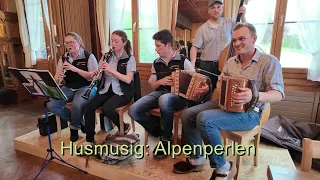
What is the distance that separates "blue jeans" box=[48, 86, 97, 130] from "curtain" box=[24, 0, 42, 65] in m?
2.14

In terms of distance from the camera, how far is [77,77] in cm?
216

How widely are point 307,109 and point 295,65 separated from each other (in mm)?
489

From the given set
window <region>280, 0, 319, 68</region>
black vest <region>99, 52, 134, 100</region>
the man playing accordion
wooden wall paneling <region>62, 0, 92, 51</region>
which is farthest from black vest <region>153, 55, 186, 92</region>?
wooden wall paneling <region>62, 0, 92, 51</region>

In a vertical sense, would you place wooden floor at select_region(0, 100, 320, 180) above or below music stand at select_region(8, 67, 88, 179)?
below

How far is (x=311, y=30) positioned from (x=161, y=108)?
69.2 inches

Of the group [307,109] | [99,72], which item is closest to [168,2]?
[99,72]

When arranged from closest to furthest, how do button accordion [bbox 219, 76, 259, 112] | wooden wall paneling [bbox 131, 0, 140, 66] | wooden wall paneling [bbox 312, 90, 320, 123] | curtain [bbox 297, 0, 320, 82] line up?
button accordion [bbox 219, 76, 259, 112]
curtain [bbox 297, 0, 320, 82]
wooden wall paneling [bbox 312, 90, 320, 123]
wooden wall paneling [bbox 131, 0, 140, 66]

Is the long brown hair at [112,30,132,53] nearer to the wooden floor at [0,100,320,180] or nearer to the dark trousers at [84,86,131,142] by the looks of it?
the dark trousers at [84,86,131,142]

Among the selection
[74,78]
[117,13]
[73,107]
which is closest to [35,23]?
[117,13]

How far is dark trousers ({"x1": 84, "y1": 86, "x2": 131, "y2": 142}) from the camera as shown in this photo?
1889 mm

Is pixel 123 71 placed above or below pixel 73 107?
above

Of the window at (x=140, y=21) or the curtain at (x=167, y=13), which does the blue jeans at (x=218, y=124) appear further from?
the window at (x=140, y=21)

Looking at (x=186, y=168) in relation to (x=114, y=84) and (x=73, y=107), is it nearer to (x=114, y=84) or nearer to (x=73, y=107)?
(x=114, y=84)

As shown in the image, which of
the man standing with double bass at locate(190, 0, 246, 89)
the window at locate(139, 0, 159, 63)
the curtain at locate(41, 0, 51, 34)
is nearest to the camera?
the man standing with double bass at locate(190, 0, 246, 89)
